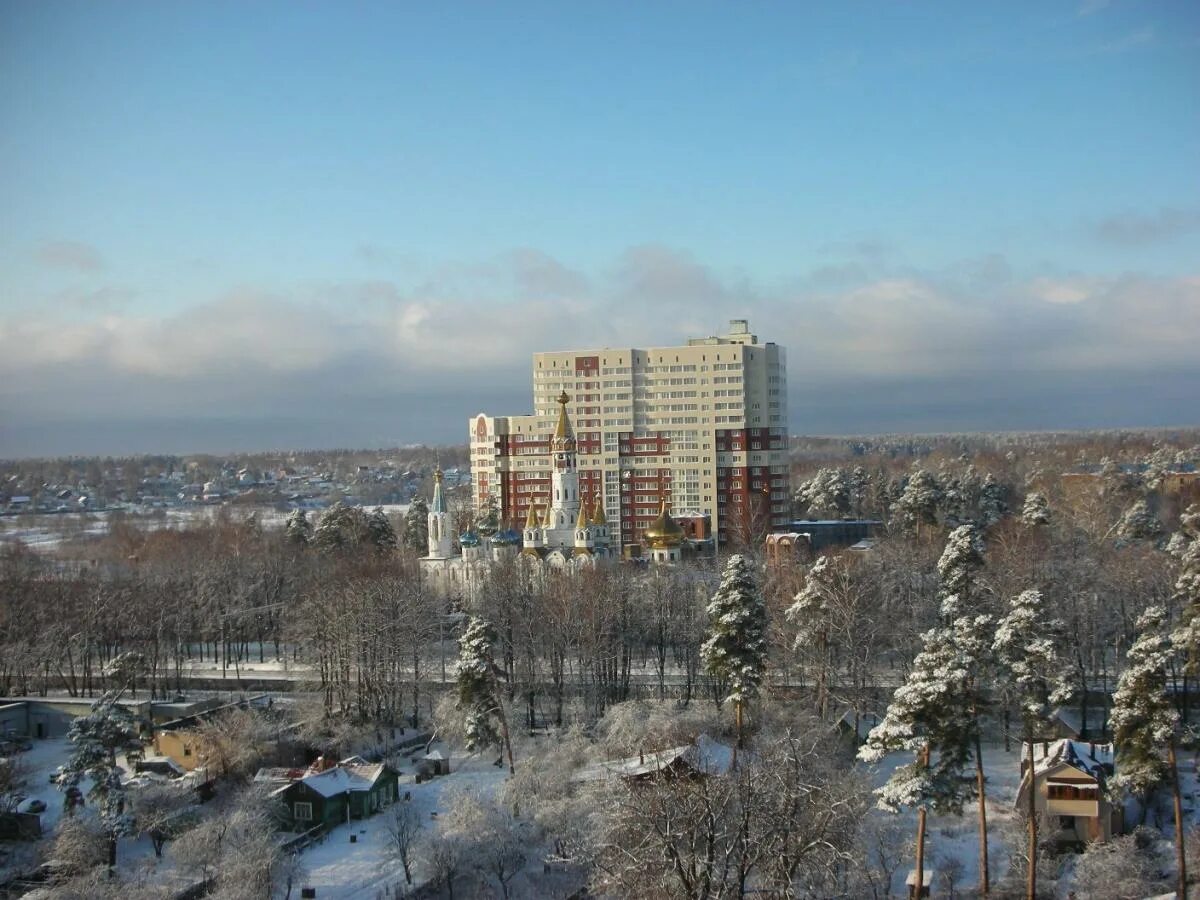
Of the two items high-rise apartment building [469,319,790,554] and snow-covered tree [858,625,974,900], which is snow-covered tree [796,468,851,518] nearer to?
high-rise apartment building [469,319,790,554]

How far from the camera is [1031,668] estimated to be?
2708 centimetres

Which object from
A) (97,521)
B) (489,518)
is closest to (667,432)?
(489,518)

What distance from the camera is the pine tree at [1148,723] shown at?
2577 centimetres

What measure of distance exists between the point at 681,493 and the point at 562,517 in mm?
11957

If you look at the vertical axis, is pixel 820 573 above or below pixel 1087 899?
above

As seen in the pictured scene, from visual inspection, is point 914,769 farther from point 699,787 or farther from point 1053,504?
point 1053,504

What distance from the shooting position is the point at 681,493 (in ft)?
256

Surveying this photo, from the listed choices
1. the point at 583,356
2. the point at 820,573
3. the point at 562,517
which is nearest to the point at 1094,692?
the point at 820,573

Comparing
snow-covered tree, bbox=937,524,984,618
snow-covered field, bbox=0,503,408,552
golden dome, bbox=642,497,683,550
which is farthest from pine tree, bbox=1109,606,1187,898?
snow-covered field, bbox=0,503,408,552

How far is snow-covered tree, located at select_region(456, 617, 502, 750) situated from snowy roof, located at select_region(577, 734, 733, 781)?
16.9ft

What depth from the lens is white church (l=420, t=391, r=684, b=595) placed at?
216 ft

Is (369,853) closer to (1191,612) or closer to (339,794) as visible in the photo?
(339,794)

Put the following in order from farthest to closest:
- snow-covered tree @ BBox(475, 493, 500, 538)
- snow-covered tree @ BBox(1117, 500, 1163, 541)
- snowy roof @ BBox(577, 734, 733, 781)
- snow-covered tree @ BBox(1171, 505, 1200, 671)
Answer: snow-covered tree @ BBox(475, 493, 500, 538) → snow-covered tree @ BBox(1117, 500, 1163, 541) → snow-covered tree @ BBox(1171, 505, 1200, 671) → snowy roof @ BBox(577, 734, 733, 781)

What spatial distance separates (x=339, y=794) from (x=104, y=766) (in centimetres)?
650
